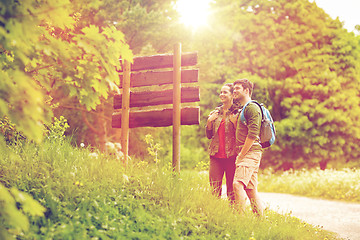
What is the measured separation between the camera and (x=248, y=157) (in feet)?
15.4

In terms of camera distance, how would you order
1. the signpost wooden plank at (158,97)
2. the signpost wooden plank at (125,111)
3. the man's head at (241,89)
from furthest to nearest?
Answer: the signpost wooden plank at (125,111) → the signpost wooden plank at (158,97) → the man's head at (241,89)

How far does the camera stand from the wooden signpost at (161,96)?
5863 millimetres

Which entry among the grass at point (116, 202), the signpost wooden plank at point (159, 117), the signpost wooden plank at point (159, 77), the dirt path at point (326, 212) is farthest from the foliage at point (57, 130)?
the dirt path at point (326, 212)

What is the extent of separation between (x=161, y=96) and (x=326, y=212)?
5093 millimetres

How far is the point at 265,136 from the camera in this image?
4773 mm

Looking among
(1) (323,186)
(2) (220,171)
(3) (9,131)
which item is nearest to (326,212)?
(1) (323,186)

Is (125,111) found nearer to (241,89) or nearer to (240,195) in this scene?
(241,89)

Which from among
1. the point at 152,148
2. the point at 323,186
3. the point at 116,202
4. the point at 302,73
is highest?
the point at 302,73

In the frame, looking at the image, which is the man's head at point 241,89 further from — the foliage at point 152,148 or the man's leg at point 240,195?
the foliage at point 152,148

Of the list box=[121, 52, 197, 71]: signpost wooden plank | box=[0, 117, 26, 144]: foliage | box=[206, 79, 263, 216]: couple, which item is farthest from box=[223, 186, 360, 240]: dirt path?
box=[0, 117, 26, 144]: foliage

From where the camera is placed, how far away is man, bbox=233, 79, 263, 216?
4617 mm

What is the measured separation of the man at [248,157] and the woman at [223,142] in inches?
13.7

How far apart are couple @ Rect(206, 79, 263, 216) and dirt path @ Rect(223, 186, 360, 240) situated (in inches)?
30.5

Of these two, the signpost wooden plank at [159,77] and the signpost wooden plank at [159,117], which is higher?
the signpost wooden plank at [159,77]
